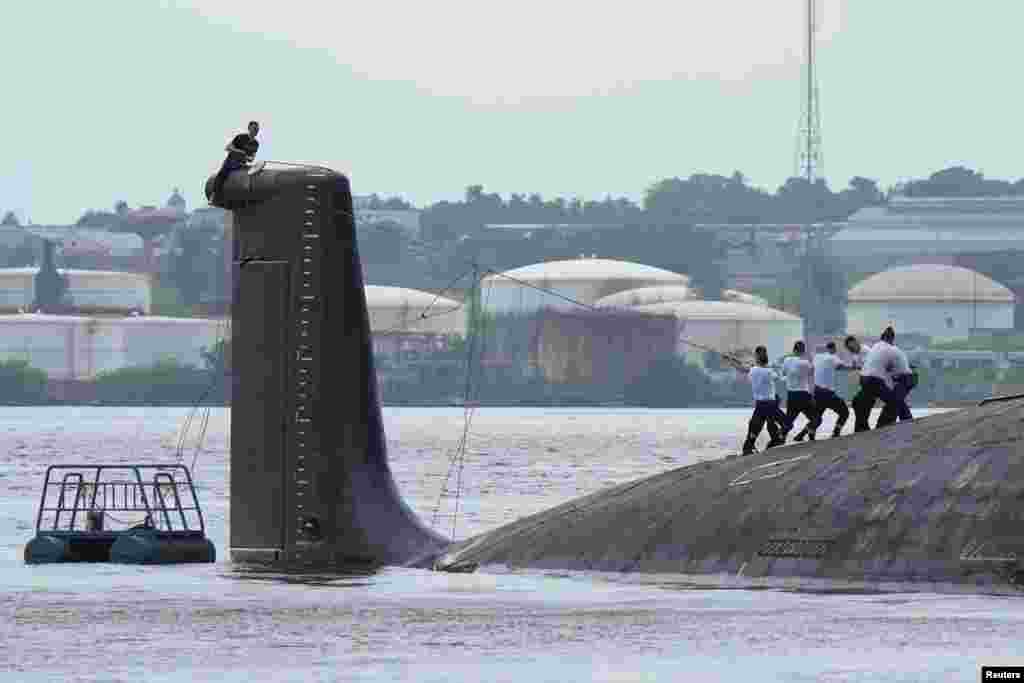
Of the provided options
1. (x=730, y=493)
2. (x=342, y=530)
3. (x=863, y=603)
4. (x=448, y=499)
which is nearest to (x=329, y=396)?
(x=342, y=530)

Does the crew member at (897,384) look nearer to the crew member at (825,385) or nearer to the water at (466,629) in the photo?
the crew member at (825,385)

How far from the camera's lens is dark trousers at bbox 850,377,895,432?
31422 millimetres

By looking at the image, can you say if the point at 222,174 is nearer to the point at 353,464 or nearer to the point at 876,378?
the point at 353,464

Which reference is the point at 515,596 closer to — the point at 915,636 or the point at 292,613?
the point at 292,613

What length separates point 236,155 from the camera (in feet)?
102

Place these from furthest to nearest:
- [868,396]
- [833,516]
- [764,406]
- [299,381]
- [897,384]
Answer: [764,406] → [868,396] → [897,384] → [299,381] → [833,516]

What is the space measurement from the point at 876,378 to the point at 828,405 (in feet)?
3.90

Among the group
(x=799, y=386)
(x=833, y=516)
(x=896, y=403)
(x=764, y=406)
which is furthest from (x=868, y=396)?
(x=833, y=516)

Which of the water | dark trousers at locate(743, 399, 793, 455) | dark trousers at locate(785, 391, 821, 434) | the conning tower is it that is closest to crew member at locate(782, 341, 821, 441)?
dark trousers at locate(785, 391, 821, 434)

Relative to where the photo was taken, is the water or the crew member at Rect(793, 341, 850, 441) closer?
the water

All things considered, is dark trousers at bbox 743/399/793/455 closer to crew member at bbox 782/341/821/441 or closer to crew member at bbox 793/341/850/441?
crew member at bbox 782/341/821/441

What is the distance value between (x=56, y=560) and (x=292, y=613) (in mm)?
8527

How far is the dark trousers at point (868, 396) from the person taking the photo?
103 feet

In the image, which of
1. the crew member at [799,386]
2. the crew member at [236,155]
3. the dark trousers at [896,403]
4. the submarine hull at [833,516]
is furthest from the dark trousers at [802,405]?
the crew member at [236,155]
